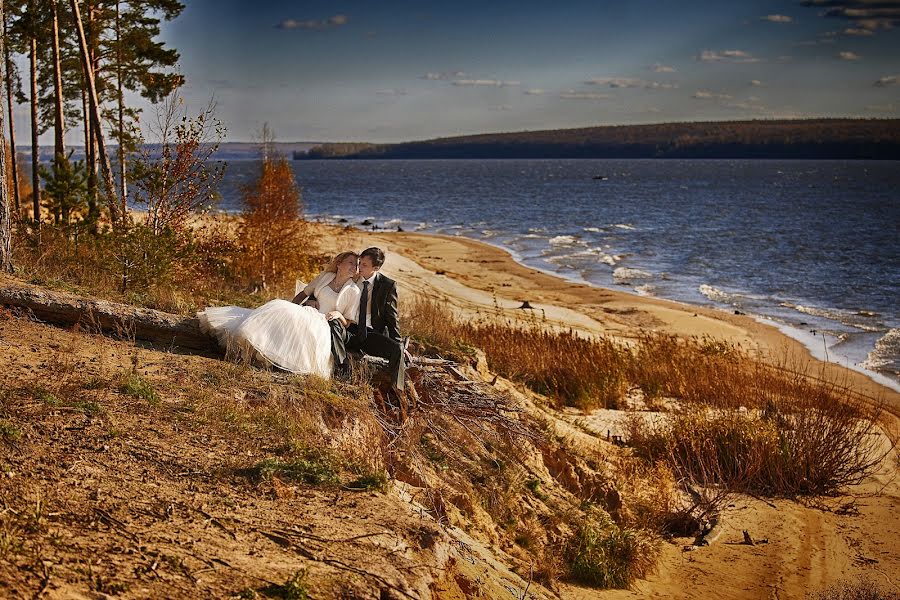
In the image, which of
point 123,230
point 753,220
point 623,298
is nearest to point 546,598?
point 123,230

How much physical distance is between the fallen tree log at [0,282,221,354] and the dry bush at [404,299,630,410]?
12.8 feet

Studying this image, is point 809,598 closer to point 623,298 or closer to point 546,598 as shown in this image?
point 546,598

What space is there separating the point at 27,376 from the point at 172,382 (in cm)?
127

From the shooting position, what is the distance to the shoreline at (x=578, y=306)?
20.7 metres

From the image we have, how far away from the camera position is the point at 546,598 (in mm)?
6812

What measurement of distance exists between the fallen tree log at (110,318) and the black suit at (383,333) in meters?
1.64

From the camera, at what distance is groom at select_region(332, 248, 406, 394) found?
9109 mm

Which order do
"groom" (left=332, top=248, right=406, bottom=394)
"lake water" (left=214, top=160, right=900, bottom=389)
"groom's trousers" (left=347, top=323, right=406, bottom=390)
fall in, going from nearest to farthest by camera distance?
"groom's trousers" (left=347, top=323, right=406, bottom=390) < "groom" (left=332, top=248, right=406, bottom=394) < "lake water" (left=214, top=160, right=900, bottom=389)

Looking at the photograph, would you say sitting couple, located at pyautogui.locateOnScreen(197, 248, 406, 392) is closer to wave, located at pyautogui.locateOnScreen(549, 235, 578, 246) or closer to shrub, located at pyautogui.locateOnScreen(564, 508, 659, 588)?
shrub, located at pyautogui.locateOnScreen(564, 508, 659, 588)

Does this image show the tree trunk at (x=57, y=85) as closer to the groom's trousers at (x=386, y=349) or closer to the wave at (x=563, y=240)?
the groom's trousers at (x=386, y=349)

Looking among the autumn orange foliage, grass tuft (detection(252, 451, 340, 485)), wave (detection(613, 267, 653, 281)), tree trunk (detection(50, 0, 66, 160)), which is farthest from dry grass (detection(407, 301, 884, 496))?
wave (detection(613, 267, 653, 281))

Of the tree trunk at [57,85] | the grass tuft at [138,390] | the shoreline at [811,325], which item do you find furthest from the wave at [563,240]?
the grass tuft at [138,390]

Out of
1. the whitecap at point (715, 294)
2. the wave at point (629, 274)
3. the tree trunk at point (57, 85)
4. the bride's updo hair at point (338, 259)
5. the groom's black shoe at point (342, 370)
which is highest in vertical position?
the tree trunk at point (57, 85)

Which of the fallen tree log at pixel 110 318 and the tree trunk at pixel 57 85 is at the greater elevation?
the tree trunk at pixel 57 85
